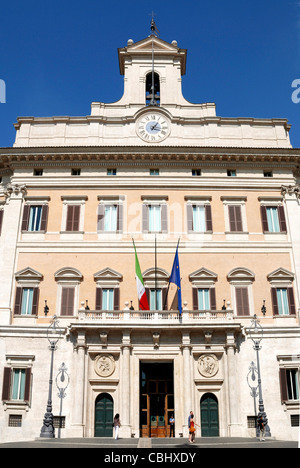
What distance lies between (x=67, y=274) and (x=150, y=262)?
5.03m

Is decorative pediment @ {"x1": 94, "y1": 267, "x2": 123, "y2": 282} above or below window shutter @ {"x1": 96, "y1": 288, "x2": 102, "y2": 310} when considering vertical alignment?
above

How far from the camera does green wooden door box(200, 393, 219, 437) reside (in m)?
25.1

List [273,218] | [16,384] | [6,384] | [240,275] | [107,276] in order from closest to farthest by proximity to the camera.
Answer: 1. [6,384]
2. [16,384]
3. [107,276]
4. [240,275]
5. [273,218]

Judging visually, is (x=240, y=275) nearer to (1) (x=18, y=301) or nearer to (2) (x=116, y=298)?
(2) (x=116, y=298)

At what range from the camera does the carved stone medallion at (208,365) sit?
2589 cm

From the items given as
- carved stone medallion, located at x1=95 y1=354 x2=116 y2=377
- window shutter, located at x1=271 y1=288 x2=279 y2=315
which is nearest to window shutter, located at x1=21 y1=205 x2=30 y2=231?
carved stone medallion, located at x1=95 y1=354 x2=116 y2=377

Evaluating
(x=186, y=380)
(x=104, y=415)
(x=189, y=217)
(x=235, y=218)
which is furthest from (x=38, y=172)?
(x=186, y=380)

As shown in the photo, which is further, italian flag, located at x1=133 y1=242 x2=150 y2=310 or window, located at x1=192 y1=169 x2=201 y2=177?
window, located at x1=192 y1=169 x2=201 y2=177

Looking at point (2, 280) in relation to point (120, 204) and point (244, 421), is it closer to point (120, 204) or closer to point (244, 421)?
point (120, 204)

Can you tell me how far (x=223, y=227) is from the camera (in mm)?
29734

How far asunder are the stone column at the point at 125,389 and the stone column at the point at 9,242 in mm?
6970

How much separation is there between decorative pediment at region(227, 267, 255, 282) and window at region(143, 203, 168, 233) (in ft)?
16.1

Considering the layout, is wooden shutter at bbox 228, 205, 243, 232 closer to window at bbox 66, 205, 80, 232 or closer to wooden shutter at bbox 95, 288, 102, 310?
wooden shutter at bbox 95, 288, 102, 310

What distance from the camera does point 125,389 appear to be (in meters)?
24.9
